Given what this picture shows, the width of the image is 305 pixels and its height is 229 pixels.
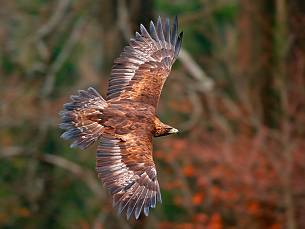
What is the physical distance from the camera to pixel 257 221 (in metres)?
16.2

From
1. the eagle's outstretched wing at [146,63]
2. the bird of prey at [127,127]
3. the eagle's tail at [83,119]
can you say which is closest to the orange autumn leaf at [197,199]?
the eagle's outstretched wing at [146,63]

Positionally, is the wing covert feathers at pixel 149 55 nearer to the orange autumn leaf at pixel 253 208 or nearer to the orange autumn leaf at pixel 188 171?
the orange autumn leaf at pixel 253 208

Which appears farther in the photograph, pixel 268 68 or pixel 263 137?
pixel 268 68

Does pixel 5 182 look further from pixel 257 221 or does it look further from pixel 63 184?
pixel 257 221

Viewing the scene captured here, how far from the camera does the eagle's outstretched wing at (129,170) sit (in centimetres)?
837

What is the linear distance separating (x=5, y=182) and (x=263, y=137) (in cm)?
415

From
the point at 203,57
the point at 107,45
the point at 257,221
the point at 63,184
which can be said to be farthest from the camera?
the point at 203,57

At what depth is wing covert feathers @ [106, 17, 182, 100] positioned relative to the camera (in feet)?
31.5

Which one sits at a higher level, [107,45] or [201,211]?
[107,45]

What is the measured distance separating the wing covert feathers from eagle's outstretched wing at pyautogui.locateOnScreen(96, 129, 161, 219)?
109 cm

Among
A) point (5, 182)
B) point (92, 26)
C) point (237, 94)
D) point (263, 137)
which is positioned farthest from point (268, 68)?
point (5, 182)

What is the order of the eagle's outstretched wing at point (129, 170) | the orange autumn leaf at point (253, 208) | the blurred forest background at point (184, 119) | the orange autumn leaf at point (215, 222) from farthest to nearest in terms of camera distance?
the orange autumn leaf at point (215, 222) → the orange autumn leaf at point (253, 208) → the blurred forest background at point (184, 119) → the eagle's outstretched wing at point (129, 170)

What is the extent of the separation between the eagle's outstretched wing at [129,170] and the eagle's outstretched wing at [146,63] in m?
0.85

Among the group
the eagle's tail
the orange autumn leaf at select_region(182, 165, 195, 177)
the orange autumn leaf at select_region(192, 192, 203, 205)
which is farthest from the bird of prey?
the orange autumn leaf at select_region(192, 192, 203, 205)
